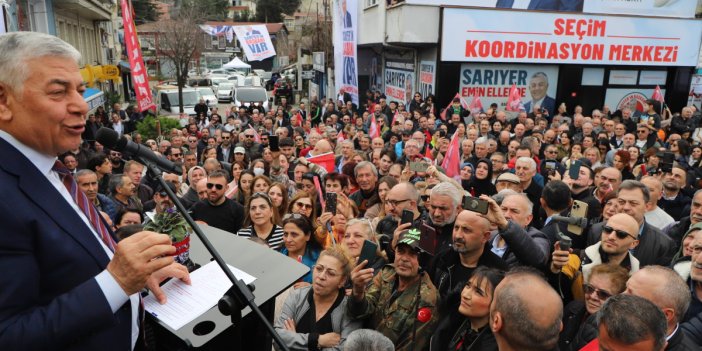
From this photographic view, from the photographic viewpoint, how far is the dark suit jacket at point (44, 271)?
124 cm

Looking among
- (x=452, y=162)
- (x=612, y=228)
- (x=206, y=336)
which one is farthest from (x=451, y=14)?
(x=206, y=336)

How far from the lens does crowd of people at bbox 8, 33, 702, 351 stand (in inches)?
53.3

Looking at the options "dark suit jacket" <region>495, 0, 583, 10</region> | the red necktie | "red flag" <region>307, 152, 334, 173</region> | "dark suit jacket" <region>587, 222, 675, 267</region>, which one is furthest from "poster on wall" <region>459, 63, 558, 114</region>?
the red necktie

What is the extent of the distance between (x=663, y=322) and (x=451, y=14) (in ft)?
48.5

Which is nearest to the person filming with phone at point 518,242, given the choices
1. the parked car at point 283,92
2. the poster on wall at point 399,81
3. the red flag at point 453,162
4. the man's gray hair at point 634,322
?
the man's gray hair at point 634,322

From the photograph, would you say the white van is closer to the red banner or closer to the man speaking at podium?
the red banner

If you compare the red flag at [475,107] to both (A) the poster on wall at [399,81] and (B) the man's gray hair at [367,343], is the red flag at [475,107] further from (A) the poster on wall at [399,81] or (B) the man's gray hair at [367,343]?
(B) the man's gray hair at [367,343]

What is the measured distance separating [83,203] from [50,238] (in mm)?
232

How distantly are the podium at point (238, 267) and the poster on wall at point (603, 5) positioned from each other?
1542 centimetres

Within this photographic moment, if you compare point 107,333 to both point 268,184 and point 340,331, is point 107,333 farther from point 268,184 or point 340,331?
point 268,184

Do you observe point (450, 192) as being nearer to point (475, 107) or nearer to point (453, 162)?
point (453, 162)

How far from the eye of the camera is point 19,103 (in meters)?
1.38

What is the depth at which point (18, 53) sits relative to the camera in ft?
4.54

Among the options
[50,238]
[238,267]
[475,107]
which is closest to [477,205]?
[238,267]
